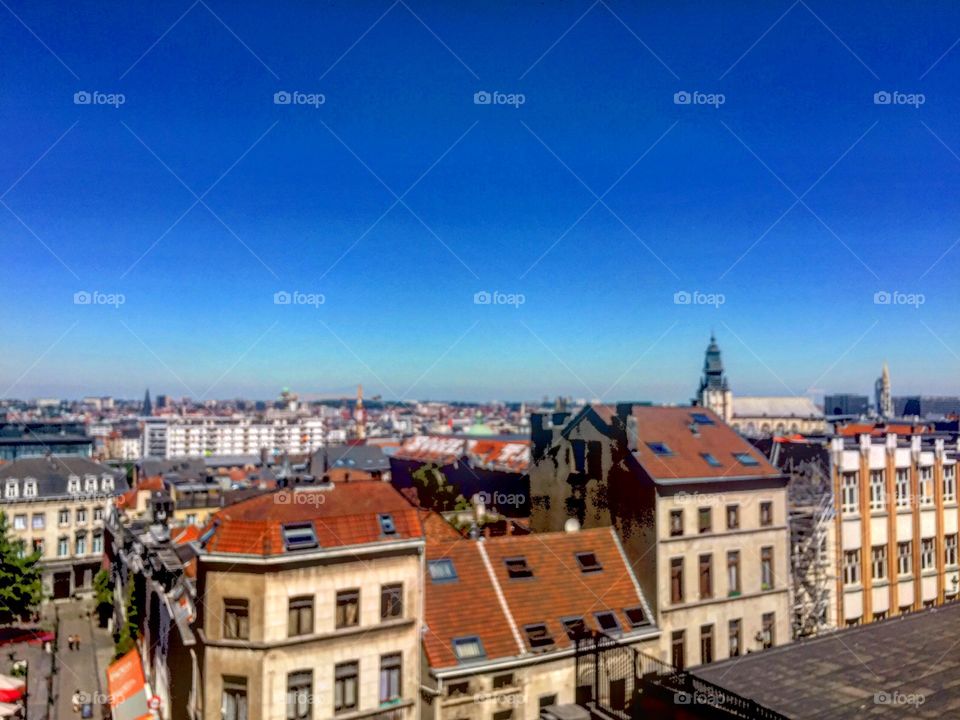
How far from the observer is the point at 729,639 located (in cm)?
2747

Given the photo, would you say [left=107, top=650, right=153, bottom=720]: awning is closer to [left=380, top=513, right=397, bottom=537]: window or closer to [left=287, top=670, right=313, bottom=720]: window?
[left=287, top=670, right=313, bottom=720]: window

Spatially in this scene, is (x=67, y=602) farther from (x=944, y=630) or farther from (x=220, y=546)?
(x=944, y=630)

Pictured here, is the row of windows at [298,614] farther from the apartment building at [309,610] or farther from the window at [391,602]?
the window at [391,602]

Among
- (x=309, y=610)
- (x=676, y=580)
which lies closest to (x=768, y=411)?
(x=676, y=580)

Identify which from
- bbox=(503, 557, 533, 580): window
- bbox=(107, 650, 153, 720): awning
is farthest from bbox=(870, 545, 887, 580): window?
bbox=(107, 650, 153, 720): awning

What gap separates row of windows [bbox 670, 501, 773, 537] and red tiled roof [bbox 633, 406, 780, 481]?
4.01 ft

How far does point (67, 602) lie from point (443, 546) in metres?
41.3

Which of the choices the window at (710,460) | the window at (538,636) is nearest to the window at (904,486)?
the window at (710,460)

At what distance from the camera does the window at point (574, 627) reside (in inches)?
923

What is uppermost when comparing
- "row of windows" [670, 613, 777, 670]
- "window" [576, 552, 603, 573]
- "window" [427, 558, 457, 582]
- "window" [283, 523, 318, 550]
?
"window" [283, 523, 318, 550]

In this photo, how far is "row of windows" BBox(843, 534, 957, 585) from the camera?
31.0 metres

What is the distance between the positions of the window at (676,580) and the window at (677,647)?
3.74ft

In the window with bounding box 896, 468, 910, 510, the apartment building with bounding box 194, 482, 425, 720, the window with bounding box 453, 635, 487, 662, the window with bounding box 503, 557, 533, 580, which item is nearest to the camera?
the apartment building with bounding box 194, 482, 425, 720

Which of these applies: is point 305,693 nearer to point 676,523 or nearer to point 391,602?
point 391,602
